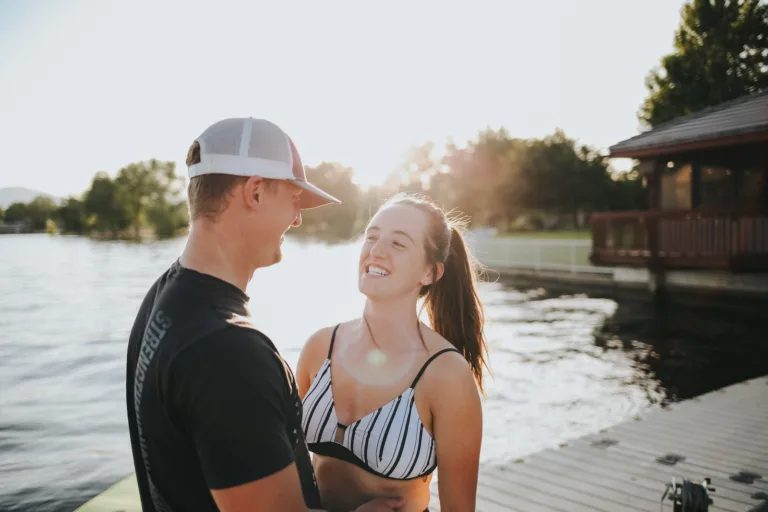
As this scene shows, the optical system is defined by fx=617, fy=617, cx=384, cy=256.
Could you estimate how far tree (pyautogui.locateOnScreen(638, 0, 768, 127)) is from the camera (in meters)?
36.2

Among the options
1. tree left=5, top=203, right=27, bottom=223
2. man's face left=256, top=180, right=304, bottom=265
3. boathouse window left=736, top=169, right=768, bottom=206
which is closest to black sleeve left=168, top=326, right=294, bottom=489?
man's face left=256, top=180, right=304, bottom=265

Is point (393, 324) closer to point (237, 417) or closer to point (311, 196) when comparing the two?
point (311, 196)

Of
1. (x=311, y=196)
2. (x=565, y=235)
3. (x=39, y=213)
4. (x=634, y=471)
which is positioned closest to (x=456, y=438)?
(x=311, y=196)

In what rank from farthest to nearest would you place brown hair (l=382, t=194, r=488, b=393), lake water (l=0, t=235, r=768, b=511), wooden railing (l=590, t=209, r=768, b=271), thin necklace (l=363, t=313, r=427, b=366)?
wooden railing (l=590, t=209, r=768, b=271)
lake water (l=0, t=235, r=768, b=511)
brown hair (l=382, t=194, r=488, b=393)
thin necklace (l=363, t=313, r=427, b=366)

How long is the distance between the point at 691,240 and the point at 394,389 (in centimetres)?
1933

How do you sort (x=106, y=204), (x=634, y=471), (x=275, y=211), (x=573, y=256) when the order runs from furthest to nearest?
(x=106, y=204)
(x=573, y=256)
(x=634, y=471)
(x=275, y=211)

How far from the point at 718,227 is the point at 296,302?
47.6 ft

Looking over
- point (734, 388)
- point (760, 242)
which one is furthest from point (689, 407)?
point (760, 242)

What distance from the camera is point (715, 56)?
122ft

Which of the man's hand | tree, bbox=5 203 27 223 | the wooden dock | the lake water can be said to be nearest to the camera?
the man's hand

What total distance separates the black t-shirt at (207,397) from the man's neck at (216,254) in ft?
0.12

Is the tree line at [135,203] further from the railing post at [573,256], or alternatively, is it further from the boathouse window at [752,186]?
the boathouse window at [752,186]

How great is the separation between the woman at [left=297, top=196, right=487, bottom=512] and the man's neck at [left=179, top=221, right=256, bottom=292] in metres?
1.05

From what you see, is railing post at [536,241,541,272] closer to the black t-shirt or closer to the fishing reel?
the fishing reel
